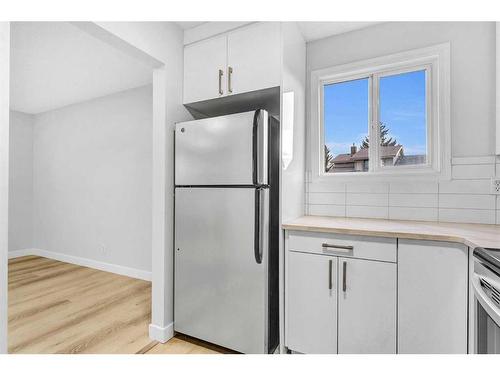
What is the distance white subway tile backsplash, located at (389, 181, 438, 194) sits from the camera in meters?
1.90

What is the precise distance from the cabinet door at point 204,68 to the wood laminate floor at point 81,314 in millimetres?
1847

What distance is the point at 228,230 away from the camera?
1.71 meters

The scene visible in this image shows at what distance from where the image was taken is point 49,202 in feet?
13.8

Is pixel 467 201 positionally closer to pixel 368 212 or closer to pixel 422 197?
pixel 422 197

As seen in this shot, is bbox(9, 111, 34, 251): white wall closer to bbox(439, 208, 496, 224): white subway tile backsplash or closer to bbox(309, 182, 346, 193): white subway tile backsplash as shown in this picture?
bbox(309, 182, 346, 193): white subway tile backsplash

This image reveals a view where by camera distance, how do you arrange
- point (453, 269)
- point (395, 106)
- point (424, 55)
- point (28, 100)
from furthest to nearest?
point (28, 100) → point (395, 106) → point (424, 55) → point (453, 269)

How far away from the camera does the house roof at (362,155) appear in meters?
2.06

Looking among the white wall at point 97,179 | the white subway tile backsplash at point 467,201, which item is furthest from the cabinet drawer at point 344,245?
the white wall at point 97,179

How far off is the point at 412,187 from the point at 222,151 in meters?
1.43

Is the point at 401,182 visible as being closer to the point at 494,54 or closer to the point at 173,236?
the point at 494,54

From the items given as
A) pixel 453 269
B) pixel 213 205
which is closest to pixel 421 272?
pixel 453 269

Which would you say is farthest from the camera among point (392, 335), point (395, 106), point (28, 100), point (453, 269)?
point (28, 100)

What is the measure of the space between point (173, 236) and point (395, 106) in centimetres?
201

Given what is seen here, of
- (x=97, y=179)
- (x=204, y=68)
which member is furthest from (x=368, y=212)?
(x=97, y=179)
